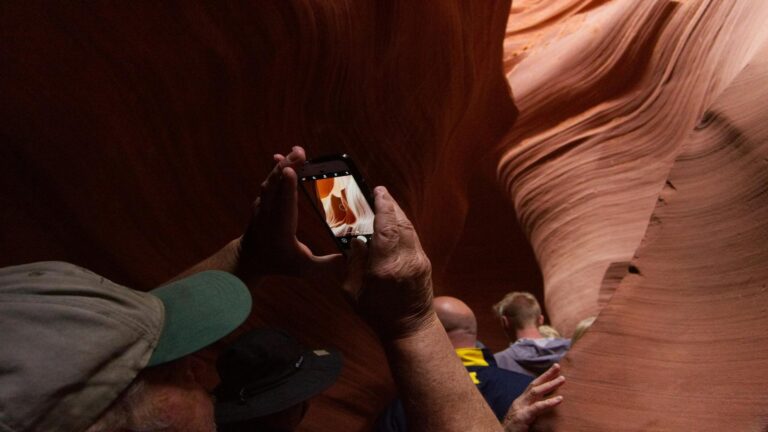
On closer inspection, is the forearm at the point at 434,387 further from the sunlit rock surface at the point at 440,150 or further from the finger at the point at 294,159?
the finger at the point at 294,159

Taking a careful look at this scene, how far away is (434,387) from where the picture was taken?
890 millimetres

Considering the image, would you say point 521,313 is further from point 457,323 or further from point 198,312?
point 198,312

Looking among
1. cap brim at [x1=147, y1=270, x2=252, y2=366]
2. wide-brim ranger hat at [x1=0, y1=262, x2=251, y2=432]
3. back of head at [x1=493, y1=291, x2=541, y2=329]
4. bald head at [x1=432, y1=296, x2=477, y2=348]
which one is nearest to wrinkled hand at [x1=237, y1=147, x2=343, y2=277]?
cap brim at [x1=147, y1=270, x2=252, y2=366]

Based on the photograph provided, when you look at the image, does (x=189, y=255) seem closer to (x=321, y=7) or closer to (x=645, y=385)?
(x=321, y=7)

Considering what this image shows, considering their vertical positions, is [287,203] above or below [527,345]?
above

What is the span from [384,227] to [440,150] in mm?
1728

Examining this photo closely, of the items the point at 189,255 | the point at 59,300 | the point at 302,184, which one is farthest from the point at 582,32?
the point at 59,300

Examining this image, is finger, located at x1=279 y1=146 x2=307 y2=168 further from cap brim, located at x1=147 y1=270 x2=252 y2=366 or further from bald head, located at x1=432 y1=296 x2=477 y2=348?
bald head, located at x1=432 y1=296 x2=477 y2=348

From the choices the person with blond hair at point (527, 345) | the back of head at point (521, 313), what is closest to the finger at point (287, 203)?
the person with blond hair at point (527, 345)

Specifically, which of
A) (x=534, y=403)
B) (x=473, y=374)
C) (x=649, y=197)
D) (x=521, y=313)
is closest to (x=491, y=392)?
(x=473, y=374)

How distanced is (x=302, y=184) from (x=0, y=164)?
2.87ft

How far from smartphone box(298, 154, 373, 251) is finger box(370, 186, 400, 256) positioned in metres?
0.11

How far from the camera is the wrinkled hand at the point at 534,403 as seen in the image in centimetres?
105

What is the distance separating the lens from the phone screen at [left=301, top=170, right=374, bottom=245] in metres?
1.13
